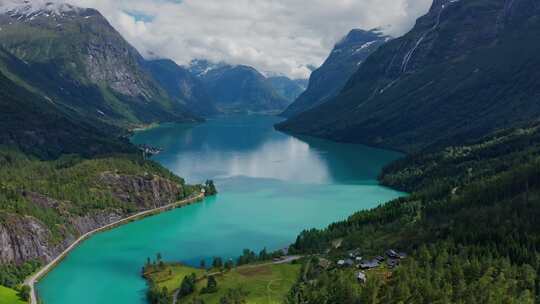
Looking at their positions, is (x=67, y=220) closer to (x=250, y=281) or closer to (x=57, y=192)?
(x=57, y=192)

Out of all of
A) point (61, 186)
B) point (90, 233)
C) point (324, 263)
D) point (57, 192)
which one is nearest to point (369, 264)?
point (324, 263)

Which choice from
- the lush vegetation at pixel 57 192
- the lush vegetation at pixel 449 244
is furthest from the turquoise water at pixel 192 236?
the lush vegetation at pixel 449 244

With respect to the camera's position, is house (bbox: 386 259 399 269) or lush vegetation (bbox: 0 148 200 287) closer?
house (bbox: 386 259 399 269)

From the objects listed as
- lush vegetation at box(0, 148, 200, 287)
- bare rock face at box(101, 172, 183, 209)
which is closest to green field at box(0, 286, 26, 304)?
lush vegetation at box(0, 148, 200, 287)

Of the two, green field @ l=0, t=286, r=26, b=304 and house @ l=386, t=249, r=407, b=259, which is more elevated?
house @ l=386, t=249, r=407, b=259

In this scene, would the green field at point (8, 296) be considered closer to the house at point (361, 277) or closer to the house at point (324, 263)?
the house at point (324, 263)

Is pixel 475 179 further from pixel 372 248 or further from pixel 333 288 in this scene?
pixel 333 288

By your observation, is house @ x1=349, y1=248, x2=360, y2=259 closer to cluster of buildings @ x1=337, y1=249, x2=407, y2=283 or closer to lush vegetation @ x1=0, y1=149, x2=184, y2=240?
cluster of buildings @ x1=337, y1=249, x2=407, y2=283
